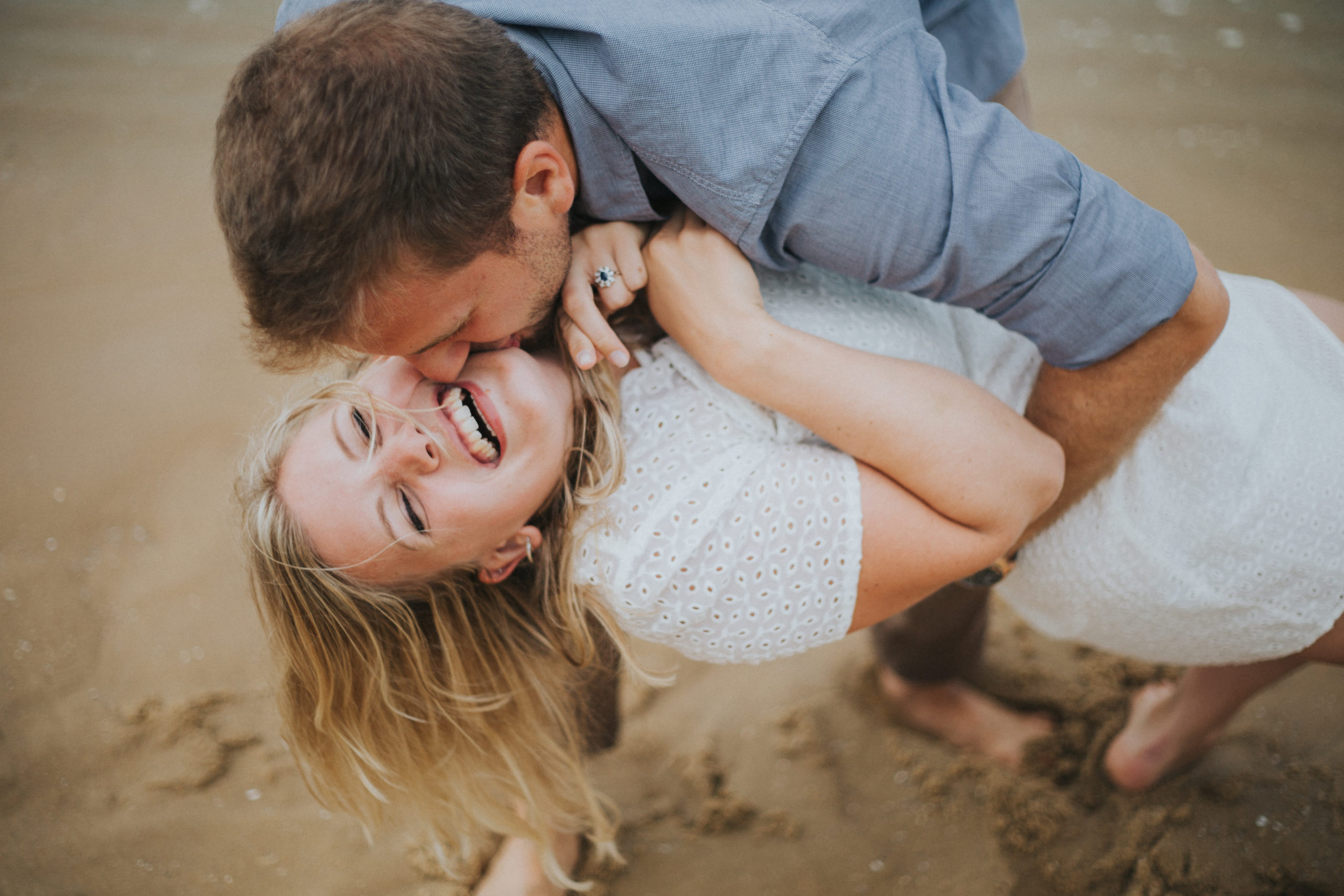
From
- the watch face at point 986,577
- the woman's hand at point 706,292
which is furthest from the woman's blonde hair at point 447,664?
the watch face at point 986,577

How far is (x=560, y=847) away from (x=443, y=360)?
4.86 feet

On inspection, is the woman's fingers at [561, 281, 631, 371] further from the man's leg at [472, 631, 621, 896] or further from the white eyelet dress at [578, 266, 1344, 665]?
the man's leg at [472, 631, 621, 896]

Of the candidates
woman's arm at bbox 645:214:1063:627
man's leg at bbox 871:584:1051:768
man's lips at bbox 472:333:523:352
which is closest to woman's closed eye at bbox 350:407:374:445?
man's lips at bbox 472:333:523:352

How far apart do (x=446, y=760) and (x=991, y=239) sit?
1647 millimetres

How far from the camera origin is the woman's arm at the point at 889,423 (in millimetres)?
1579

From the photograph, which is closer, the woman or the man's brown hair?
the man's brown hair

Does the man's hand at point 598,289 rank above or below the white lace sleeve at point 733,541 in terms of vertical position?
above

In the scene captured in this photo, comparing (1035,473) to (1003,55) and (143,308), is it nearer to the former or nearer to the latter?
(1003,55)

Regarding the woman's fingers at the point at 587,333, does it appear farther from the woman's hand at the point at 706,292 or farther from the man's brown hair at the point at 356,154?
the man's brown hair at the point at 356,154

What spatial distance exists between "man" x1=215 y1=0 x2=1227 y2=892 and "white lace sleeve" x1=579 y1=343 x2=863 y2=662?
27cm

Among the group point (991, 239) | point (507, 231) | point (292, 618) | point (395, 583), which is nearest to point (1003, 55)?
→ point (991, 239)

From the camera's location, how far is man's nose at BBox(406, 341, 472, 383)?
5.16 ft

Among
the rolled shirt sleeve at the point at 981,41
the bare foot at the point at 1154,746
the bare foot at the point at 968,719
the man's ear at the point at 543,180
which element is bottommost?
the bare foot at the point at 968,719

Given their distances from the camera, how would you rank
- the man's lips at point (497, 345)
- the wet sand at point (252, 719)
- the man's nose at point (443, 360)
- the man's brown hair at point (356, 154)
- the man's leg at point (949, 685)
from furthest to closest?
the man's leg at point (949, 685) → the wet sand at point (252, 719) → the man's lips at point (497, 345) → the man's nose at point (443, 360) → the man's brown hair at point (356, 154)
